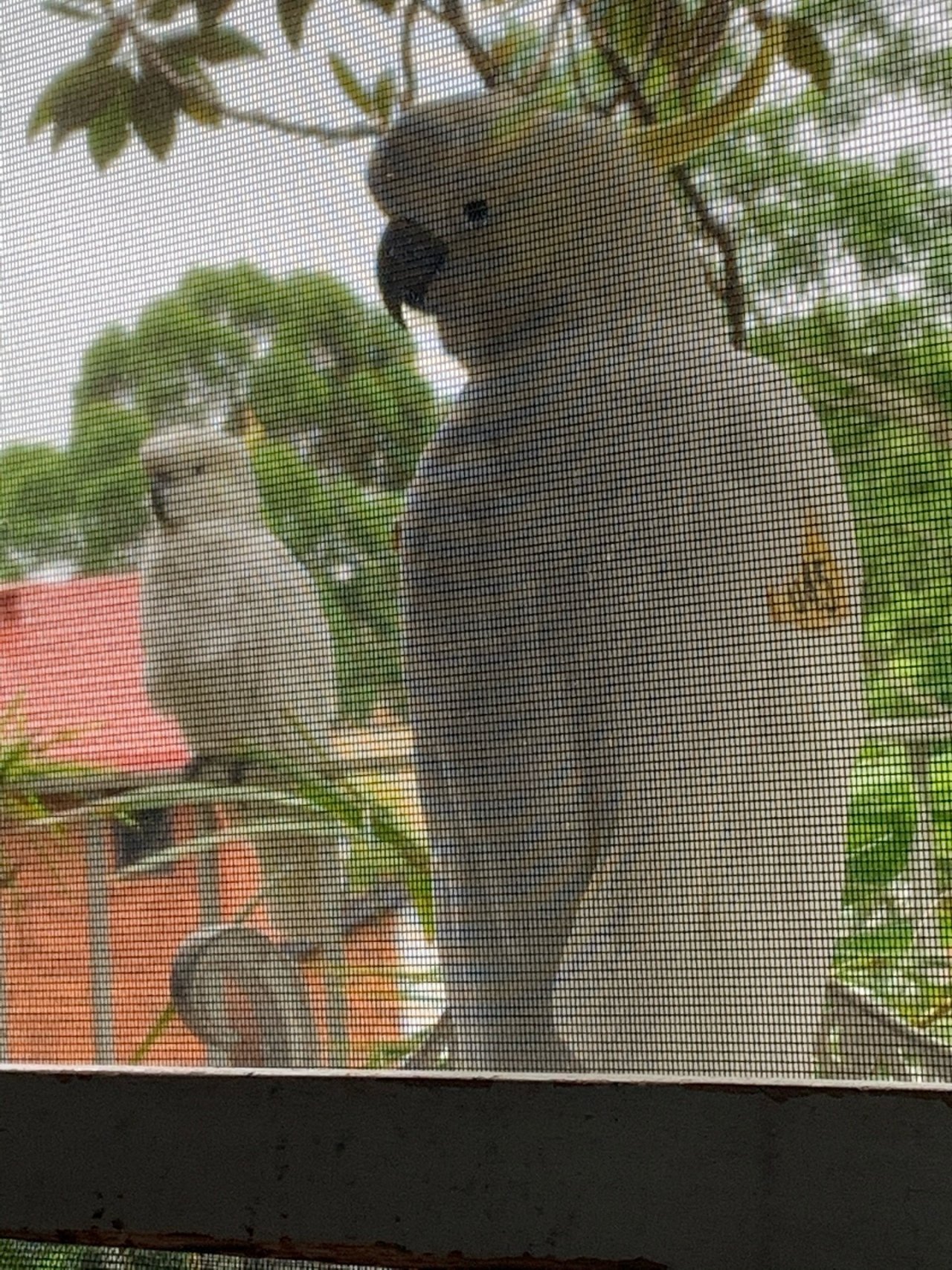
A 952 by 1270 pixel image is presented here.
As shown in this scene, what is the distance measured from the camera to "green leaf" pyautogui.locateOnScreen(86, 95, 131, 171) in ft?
2.39

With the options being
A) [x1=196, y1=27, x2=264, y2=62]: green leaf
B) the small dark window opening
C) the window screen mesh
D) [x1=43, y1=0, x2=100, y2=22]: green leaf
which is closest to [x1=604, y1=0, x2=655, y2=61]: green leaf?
Answer: the window screen mesh

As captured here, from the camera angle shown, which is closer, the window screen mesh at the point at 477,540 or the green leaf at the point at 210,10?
the window screen mesh at the point at 477,540

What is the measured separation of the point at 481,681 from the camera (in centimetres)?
69

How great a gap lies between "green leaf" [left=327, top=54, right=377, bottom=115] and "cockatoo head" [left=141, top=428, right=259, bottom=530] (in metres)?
0.22

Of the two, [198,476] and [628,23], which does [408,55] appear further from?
[198,476]

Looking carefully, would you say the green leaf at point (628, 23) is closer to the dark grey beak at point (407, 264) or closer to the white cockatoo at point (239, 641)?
the dark grey beak at point (407, 264)

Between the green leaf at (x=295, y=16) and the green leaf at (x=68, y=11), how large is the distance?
119mm

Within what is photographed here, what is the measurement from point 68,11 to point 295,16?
154 mm

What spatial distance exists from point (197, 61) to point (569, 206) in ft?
0.83

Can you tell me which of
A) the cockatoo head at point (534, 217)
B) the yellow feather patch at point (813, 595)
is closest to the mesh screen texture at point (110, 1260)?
the yellow feather patch at point (813, 595)

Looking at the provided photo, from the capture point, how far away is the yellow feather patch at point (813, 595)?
61cm

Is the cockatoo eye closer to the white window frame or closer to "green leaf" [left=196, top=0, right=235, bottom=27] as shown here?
"green leaf" [left=196, top=0, right=235, bottom=27]

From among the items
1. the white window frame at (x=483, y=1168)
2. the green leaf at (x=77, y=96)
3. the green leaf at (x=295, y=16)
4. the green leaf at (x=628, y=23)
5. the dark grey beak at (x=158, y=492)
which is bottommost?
the white window frame at (x=483, y=1168)

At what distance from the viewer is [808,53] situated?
608 millimetres
